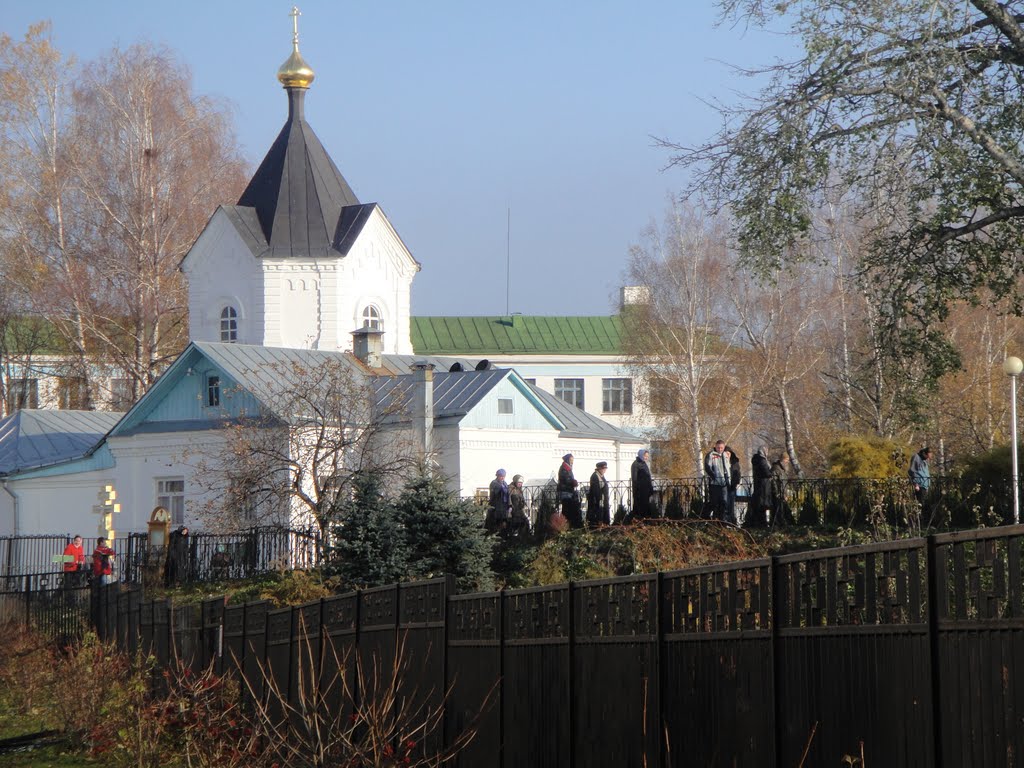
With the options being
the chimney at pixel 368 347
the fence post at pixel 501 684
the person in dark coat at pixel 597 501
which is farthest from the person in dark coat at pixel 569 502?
the fence post at pixel 501 684

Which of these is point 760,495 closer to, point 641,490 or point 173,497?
point 641,490

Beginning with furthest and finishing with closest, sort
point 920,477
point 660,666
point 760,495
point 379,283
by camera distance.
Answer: point 379,283
point 760,495
point 920,477
point 660,666

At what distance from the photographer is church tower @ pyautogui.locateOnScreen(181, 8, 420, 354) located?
46.8 metres

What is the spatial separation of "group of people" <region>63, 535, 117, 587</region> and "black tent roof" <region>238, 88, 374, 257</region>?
16.4 meters

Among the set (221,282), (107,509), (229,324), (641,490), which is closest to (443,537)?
(641,490)

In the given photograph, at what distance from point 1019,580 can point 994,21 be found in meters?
12.9

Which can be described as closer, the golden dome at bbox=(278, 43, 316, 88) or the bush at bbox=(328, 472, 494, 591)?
the bush at bbox=(328, 472, 494, 591)

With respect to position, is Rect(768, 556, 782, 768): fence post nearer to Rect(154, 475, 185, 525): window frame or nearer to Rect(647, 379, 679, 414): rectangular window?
Rect(154, 475, 185, 525): window frame

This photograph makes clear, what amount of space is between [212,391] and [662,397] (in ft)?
72.5

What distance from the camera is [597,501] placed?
25.7m

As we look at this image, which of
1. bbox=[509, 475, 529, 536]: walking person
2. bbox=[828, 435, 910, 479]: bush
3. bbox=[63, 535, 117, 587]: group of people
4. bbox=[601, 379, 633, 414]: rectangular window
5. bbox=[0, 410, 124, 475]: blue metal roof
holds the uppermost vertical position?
bbox=[601, 379, 633, 414]: rectangular window

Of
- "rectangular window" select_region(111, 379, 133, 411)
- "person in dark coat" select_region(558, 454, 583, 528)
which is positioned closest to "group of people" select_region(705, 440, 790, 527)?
"person in dark coat" select_region(558, 454, 583, 528)

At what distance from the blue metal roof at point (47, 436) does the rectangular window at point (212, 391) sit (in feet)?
15.1

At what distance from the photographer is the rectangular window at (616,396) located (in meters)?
71.3
